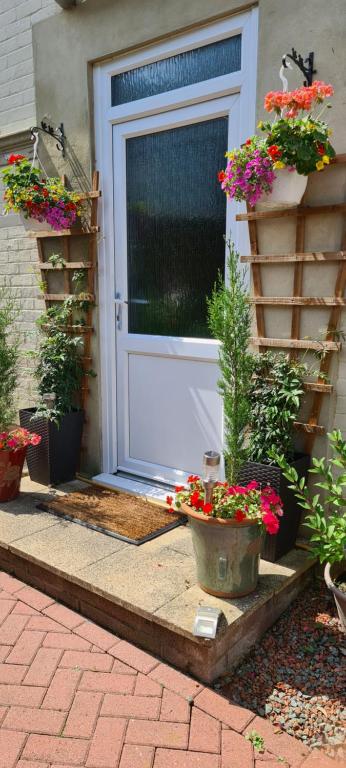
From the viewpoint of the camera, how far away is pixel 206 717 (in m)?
2.01

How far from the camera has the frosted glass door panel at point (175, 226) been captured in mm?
3189

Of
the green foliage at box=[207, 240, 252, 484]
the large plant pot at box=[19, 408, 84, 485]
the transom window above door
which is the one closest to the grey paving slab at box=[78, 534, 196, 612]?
the green foliage at box=[207, 240, 252, 484]

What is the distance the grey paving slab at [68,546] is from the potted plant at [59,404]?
0.68m

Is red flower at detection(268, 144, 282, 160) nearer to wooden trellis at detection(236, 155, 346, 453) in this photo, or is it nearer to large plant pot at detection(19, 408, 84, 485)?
wooden trellis at detection(236, 155, 346, 453)

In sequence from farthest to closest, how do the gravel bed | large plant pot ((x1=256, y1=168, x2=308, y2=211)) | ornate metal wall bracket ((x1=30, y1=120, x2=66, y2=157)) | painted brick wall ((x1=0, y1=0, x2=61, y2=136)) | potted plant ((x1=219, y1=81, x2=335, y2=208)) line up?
painted brick wall ((x1=0, y1=0, x2=61, y2=136))
ornate metal wall bracket ((x1=30, y1=120, x2=66, y2=157))
large plant pot ((x1=256, y1=168, x2=308, y2=211))
potted plant ((x1=219, y1=81, x2=335, y2=208))
the gravel bed

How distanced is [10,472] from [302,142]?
8.30ft

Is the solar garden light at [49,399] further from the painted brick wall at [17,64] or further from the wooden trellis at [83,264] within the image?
the painted brick wall at [17,64]

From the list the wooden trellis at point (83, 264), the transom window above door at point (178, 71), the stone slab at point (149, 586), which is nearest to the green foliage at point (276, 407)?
the stone slab at point (149, 586)

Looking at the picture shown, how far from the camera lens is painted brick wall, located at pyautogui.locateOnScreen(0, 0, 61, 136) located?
4.04 m

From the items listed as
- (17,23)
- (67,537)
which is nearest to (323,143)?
(67,537)

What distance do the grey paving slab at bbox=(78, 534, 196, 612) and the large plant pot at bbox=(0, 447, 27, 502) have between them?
102cm

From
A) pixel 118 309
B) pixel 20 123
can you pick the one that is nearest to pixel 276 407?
pixel 118 309

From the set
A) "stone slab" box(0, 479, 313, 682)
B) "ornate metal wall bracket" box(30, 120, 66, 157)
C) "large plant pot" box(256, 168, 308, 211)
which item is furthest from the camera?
"ornate metal wall bracket" box(30, 120, 66, 157)

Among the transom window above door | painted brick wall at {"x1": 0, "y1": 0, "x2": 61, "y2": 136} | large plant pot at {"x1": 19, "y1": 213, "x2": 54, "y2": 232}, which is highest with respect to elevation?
painted brick wall at {"x1": 0, "y1": 0, "x2": 61, "y2": 136}
